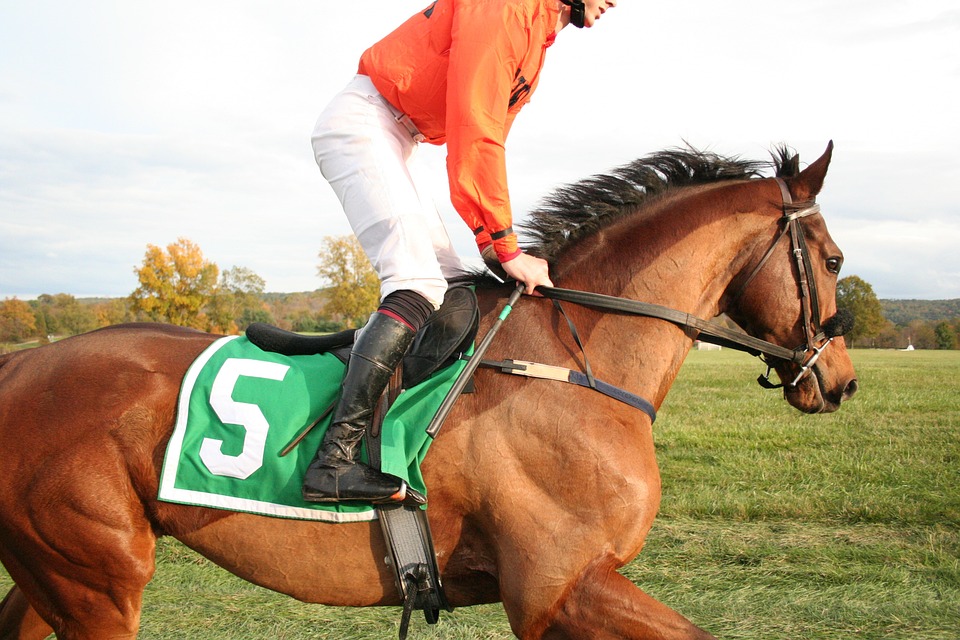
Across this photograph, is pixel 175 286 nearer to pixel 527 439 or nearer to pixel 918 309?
pixel 527 439

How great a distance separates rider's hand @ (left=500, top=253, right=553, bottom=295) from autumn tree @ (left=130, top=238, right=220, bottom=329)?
188ft

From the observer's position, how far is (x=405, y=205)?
2826mm

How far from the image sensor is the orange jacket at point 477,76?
2.60 meters

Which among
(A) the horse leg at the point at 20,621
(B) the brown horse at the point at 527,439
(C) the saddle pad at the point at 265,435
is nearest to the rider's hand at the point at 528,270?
(B) the brown horse at the point at 527,439

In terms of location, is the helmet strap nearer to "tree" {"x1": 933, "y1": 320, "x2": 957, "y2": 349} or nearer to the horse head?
the horse head

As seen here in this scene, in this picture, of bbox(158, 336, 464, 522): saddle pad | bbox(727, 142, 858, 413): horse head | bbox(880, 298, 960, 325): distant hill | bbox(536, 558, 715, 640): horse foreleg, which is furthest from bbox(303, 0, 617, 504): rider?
bbox(880, 298, 960, 325): distant hill

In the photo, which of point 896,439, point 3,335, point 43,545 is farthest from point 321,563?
point 3,335

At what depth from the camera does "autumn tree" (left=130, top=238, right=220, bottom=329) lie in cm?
5595

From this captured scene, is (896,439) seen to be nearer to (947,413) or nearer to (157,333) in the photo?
(947,413)

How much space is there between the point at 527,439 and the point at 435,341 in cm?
52

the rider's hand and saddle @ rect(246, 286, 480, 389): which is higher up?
the rider's hand

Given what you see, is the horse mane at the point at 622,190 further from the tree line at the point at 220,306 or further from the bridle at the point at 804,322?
the tree line at the point at 220,306

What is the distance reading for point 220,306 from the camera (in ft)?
203

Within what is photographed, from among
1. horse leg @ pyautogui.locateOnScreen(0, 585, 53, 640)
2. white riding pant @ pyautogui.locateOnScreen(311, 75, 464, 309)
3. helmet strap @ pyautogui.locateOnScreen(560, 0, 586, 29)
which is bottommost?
horse leg @ pyautogui.locateOnScreen(0, 585, 53, 640)
